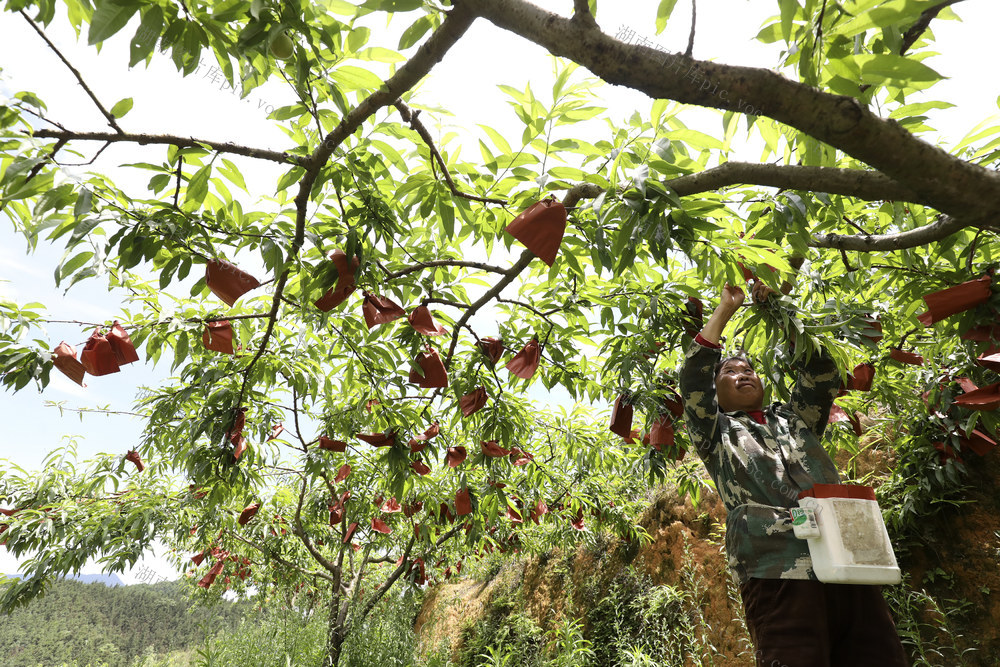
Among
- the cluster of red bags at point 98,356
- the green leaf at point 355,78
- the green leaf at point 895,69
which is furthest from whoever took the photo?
the cluster of red bags at point 98,356

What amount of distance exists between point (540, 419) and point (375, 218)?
2280 millimetres

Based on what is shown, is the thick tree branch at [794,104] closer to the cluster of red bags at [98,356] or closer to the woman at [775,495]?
the woman at [775,495]

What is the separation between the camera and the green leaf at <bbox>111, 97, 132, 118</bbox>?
111 cm

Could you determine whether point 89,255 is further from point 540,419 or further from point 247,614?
point 247,614

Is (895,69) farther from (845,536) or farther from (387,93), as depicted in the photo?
(845,536)

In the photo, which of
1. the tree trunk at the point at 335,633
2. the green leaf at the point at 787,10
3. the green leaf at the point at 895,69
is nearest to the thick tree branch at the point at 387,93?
the green leaf at the point at 787,10

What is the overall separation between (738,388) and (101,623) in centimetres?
1539

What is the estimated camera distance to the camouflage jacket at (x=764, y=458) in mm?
1432

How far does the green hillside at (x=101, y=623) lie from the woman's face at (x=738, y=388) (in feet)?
23.9

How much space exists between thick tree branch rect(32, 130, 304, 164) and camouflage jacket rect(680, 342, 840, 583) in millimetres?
1324

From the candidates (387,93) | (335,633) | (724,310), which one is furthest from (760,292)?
(335,633)

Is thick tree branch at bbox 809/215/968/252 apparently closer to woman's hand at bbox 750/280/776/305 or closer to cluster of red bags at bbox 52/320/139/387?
woman's hand at bbox 750/280/776/305

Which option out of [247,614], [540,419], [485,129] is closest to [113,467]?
[247,614]

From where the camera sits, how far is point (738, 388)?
1.76m
